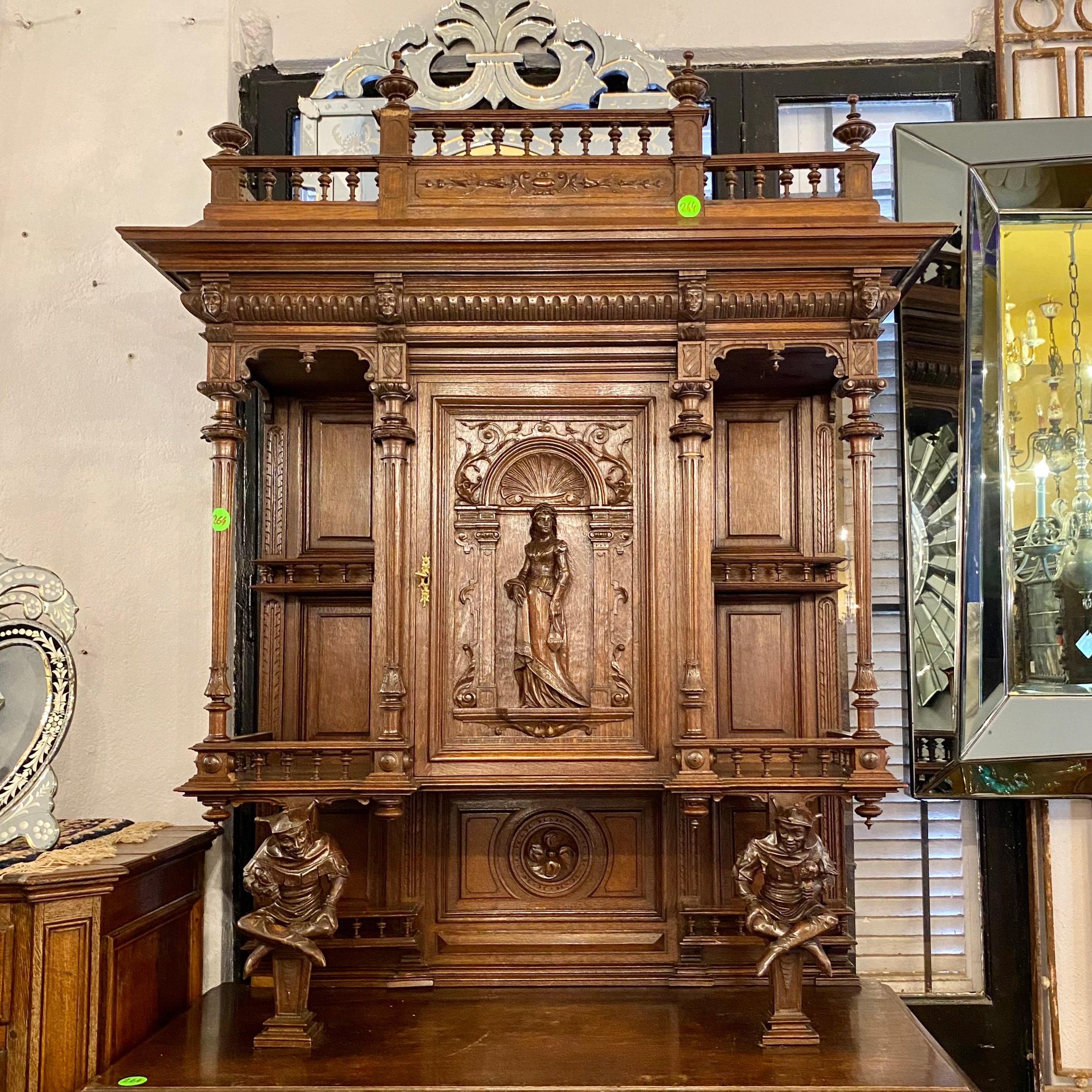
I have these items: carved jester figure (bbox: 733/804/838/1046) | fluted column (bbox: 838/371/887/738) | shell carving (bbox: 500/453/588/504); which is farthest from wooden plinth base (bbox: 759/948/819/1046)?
shell carving (bbox: 500/453/588/504)

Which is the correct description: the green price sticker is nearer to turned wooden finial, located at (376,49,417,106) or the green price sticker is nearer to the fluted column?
the fluted column

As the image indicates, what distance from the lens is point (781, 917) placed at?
2797 mm

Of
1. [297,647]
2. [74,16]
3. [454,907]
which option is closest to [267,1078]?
[454,907]

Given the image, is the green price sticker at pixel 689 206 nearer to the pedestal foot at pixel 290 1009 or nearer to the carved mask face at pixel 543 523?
the carved mask face at pixel 543 523

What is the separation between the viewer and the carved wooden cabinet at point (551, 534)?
2943 millimetres

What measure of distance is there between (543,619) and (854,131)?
5.43 ft

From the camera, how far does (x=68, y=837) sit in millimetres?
3025

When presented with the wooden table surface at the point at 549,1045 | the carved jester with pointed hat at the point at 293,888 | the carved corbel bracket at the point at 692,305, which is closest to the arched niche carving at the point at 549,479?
the carved corbel bracket at the point at 692,305

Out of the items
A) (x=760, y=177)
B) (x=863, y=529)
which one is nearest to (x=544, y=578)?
(x=863, y=529)

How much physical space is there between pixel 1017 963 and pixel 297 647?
2.55 metres

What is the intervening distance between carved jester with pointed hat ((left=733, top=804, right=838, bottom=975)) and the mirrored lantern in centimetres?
83

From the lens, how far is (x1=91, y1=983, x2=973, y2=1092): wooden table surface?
100 inches


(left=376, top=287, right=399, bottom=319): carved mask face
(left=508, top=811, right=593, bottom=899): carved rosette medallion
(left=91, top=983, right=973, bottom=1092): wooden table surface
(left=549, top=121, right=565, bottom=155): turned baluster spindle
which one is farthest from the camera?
(left=508, top=811, right=593, bottom=899): carved rosette medallion

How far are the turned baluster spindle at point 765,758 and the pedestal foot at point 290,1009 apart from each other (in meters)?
1.33
